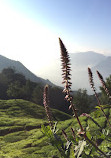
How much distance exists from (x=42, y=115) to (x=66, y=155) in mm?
54958

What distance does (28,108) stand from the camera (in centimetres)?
5950

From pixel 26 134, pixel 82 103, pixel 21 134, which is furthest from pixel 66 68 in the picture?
pixel 82 103

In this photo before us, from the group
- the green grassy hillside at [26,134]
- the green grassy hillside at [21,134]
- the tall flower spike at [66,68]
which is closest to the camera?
the tall flower spike at [66,68]

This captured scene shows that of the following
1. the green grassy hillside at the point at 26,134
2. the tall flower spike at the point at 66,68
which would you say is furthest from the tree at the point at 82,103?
the tall flower spike at the point at 66,68

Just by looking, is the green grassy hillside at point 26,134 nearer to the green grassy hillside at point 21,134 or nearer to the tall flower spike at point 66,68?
the green grassy hillside at point 21,134

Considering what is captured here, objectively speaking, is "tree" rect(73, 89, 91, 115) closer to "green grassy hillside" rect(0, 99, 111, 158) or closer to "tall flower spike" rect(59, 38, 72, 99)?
"green grassy hillside" rect(0, 99, 111, 158)

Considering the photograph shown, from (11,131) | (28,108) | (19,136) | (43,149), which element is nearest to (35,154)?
(43,149)

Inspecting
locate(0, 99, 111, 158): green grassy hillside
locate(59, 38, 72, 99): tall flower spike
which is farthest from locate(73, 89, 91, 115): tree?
locate(59, 38, 72, 99): tall flower spike

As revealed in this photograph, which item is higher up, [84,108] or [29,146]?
[84,108]

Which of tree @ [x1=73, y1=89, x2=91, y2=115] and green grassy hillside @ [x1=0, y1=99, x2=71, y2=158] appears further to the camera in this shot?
tree @ [x1=73, y1=89, x2=91, y2=115]

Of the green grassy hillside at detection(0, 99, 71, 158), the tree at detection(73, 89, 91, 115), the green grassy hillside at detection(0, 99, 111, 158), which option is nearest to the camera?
the green grassy hillside at detection(0, 99, 111, 158)

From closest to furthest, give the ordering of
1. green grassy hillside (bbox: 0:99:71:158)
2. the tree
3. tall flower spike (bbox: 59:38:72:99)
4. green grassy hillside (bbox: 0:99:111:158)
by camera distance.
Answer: tall flower spike (bbox: 59:38:72:99), green grassy hillside (bbox: 0:99:111:158), green grassy hillside (bbox: 0:99:71:158), the tree

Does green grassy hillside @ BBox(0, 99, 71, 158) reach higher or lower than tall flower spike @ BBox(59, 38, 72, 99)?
lower

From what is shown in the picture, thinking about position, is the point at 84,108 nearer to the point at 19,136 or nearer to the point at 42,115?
the point at 42,115
